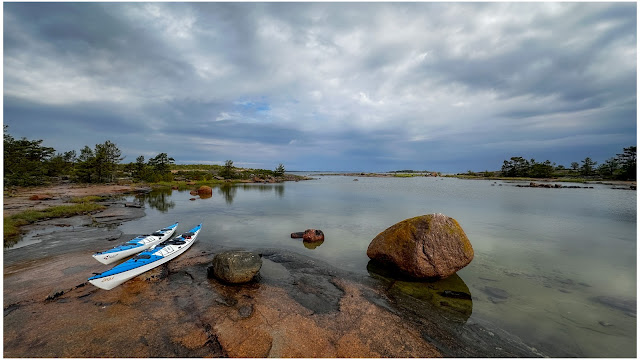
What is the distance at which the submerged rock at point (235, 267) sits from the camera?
12938 millimetres

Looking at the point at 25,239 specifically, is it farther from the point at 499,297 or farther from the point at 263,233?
the point at 499,297

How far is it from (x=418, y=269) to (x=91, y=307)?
14.7 m

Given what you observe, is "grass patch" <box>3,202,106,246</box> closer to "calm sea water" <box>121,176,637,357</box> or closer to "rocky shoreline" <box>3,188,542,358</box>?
"calm sea water" <box>121,176,637,357</box>

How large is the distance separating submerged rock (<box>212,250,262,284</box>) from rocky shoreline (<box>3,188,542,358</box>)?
0.38 metres

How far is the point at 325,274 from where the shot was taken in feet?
48.9

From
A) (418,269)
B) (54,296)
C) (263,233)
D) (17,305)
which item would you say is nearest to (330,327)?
(418,269)

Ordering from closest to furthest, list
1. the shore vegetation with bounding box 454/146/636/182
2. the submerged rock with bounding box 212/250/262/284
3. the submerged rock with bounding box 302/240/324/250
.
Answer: the submerged rock with bounding box 212/250/262/284 < the submerged rock with bounding box 302/240/324/250 < the shore vegetation with bounding box 454/146/636/182

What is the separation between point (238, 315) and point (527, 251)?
21.0 m

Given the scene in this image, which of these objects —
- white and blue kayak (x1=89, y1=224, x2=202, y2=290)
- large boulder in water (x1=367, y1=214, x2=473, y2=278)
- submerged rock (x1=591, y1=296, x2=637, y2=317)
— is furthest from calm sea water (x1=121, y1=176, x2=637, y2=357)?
white and blue kayak (x1=89, y1=224, x2=202, y2=290)

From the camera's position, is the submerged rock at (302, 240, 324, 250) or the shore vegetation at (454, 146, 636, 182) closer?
the submerged rock at (302, 240, 324, 250)

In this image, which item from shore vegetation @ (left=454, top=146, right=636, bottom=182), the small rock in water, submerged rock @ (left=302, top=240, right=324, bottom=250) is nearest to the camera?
the small rock in water

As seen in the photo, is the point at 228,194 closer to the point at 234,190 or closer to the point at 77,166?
the point at 234,190

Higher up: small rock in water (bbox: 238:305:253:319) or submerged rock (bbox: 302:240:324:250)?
small rock in water (bbox: 238:305:253:319)

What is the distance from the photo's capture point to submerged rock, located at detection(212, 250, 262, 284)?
12.9m
